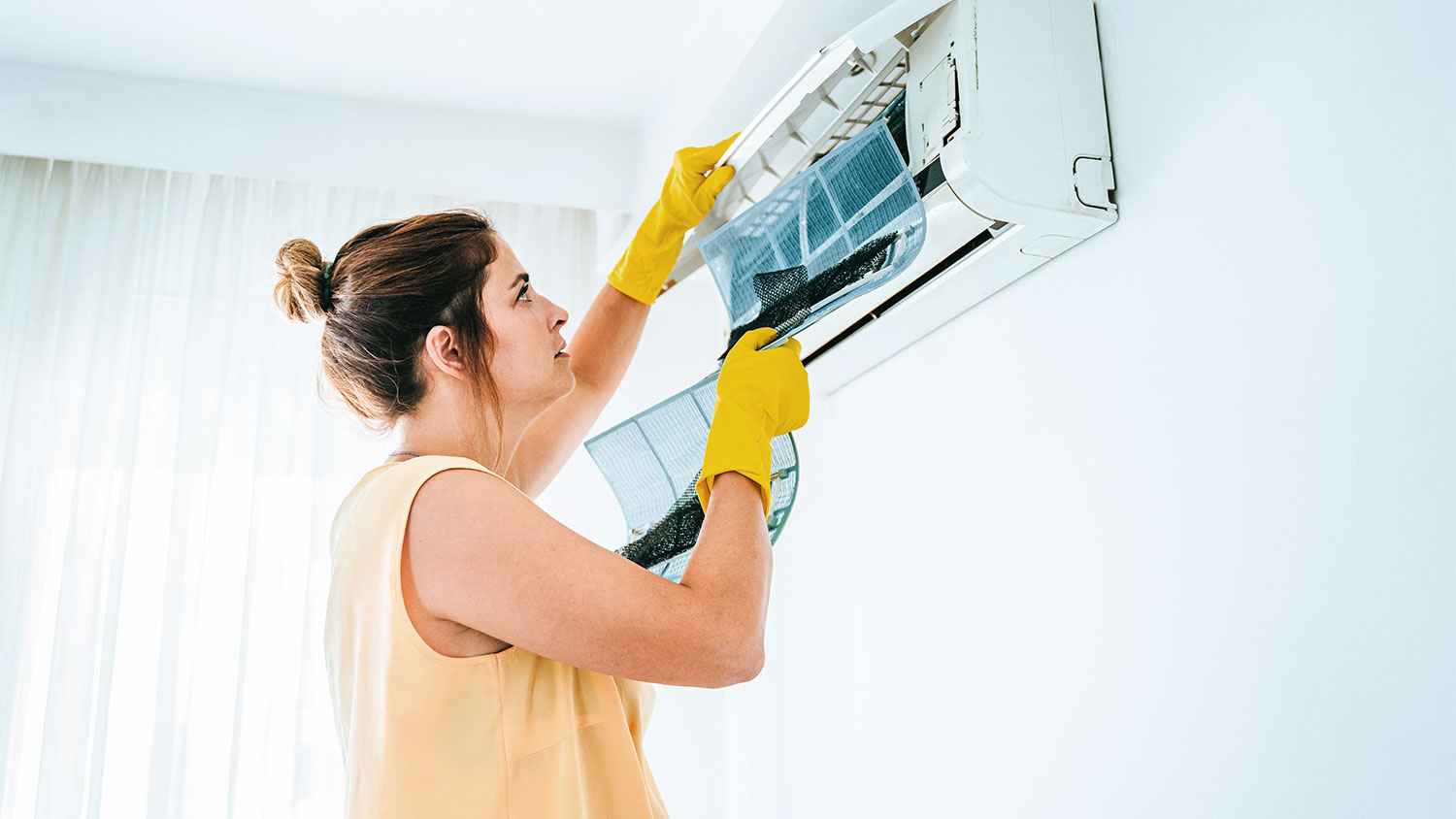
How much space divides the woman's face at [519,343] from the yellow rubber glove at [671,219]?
0.98 ft

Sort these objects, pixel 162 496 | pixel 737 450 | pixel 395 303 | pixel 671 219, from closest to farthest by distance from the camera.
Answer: pixel 737 450, pixel 395 303, pixel 671 219, pixel 162 496

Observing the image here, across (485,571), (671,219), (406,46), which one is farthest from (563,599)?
(406,46)

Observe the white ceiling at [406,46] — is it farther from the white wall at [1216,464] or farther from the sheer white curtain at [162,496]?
the white wall at [1216,464]

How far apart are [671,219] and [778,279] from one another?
317mm

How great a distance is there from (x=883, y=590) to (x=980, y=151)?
809 mm

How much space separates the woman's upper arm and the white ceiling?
1.26m

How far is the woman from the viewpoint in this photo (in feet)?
3.03

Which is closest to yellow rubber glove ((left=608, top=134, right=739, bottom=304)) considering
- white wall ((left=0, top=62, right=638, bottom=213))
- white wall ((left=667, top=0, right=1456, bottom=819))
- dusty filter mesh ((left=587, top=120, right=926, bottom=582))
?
dusty filter mesh ((left=587, top=120, right=926, bottom=582))

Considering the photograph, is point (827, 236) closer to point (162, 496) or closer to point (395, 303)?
point (395, 303)

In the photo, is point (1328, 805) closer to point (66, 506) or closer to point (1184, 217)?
point (1184, 217)

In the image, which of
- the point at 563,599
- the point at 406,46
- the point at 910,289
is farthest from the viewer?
the point at 406,46

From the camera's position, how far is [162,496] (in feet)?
7.75

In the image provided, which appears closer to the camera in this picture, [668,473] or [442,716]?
[442,716]

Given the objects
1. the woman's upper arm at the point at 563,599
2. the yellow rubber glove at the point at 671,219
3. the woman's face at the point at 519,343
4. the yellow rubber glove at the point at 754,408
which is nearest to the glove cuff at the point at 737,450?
the yellow rubber glove at the point at 754,408
